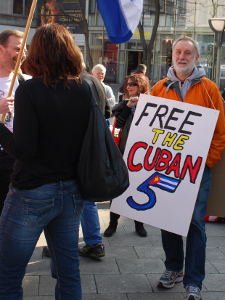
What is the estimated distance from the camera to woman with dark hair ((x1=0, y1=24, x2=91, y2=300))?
204 centimetres

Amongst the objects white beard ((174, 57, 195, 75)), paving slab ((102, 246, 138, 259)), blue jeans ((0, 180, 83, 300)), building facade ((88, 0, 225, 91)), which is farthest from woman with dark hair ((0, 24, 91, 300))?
building facade ((88, 0, 225, 91))

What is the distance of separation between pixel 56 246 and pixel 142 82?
2.57 m

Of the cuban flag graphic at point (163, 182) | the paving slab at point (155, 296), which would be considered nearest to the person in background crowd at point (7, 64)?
the cuban flag graphic at point (163, 182)

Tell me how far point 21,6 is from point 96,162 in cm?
3442

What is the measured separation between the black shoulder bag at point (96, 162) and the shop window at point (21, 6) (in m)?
33.8

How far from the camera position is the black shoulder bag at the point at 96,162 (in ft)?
7.09

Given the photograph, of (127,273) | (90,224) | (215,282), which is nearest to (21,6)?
(90,224)

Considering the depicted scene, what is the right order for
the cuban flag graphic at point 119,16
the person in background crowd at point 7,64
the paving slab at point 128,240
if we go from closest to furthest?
1. the cuban flag graphic at point 119,16
2. the person in background crowd at point 7,64
3. the paving slab at point 128,240

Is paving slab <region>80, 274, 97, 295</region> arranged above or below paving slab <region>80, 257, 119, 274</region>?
above

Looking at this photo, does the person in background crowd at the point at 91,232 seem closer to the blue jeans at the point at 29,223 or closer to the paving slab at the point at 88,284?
the paving slab at the point at 88,284

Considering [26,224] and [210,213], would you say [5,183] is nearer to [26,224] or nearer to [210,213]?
[26,224]

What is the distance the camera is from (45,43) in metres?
2.08

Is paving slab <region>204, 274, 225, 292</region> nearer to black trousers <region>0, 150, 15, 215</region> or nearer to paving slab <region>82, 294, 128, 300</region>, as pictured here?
paving slab <region>82, 294, 128, 300</region>

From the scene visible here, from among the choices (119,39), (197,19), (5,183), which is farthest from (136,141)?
(197,19)
